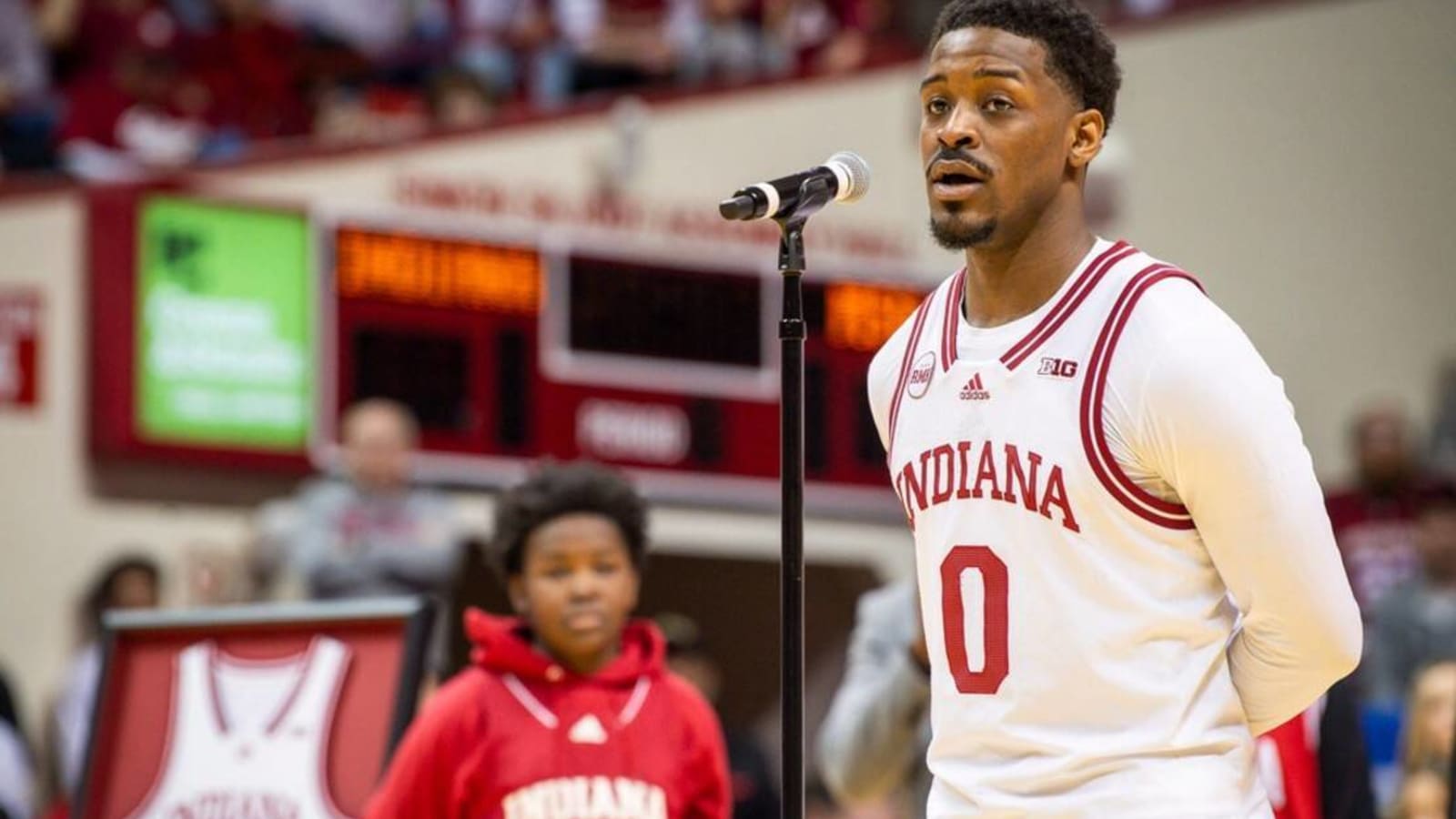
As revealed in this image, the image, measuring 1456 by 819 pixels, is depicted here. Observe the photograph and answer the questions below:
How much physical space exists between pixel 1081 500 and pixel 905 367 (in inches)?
15.2

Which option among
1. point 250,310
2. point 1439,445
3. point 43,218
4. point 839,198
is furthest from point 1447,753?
point 1439,445

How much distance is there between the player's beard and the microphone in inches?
11.2

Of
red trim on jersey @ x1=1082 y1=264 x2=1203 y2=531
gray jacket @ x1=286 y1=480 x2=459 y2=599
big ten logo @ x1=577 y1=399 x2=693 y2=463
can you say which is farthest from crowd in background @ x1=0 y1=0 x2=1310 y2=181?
red trim on jersey @ x1=1082 y1=264 x2=1203 y2=531

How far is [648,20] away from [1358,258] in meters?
3.72

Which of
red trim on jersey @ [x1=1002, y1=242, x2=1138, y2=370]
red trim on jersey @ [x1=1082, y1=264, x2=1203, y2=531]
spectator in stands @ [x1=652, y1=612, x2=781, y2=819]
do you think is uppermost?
red trim on jersey @ [x1=1002, y1=242, x2=1138, y2=370]

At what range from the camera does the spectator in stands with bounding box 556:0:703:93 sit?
40.1ft

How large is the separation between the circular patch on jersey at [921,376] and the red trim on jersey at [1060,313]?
140mm

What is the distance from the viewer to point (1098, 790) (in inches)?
114

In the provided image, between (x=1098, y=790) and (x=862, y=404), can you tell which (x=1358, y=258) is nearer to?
(x=862, y=404)

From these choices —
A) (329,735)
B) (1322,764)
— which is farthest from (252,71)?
(1322,764)

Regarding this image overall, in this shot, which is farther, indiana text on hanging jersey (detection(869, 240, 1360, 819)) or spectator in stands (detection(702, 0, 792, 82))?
spectator in stands (detection(702, 0, 792, 82))

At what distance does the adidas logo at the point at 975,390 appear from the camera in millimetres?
3072

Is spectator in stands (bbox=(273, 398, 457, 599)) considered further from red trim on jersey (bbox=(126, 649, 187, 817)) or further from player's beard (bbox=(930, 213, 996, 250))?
player's beard (bbox=(930, 213, 996, 250))


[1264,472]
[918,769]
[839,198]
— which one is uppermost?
[839,198]
